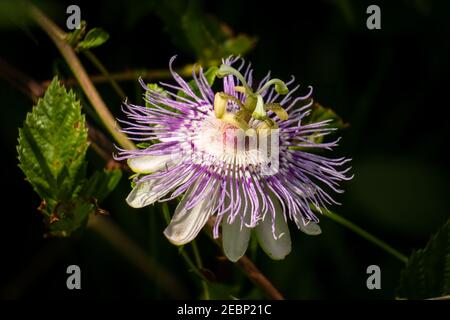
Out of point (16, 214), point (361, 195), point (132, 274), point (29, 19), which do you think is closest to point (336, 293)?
point (361, 195)

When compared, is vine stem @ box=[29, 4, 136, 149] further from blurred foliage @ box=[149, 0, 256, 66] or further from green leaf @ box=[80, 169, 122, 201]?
blurred foliage @ box=[149, 0, 256, 66]

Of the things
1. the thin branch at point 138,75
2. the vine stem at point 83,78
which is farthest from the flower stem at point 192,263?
the thin branch at point 138,75

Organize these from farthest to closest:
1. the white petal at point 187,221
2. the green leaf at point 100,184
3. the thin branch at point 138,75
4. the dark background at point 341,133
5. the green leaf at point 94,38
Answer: the dark background at point 341,133
the thin branch at point 138,75
the green leaf at point 94,38
the green leaf at point 100,184
the white petal at point 187,221

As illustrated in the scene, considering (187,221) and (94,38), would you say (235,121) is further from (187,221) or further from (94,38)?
(94,38)

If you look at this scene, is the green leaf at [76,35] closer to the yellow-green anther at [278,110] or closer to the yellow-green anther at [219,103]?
the yellow-green anther at [219,103]

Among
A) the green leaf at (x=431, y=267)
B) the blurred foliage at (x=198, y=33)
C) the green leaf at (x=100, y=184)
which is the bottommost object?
the green leaf at (x=431, y=267)

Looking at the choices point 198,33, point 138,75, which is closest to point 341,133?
point 198,33

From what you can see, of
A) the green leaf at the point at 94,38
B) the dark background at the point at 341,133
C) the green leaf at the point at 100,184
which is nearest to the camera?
the green leaf at the point at 100,184
